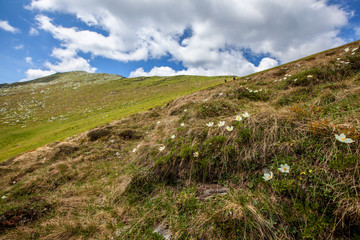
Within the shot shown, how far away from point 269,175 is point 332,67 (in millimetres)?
6636

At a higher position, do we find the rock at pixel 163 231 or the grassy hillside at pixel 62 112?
the grassy hillside at pixel 62 112

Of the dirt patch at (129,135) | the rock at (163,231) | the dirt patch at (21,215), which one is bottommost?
the dirt patch at (21,215)

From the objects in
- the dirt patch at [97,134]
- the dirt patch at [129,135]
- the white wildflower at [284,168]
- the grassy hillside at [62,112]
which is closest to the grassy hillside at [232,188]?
the white wildflower at [284,168]

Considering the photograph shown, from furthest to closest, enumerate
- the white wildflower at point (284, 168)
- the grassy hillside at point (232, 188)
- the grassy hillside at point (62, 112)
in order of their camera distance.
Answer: the grassy hillside at point (62, 112) → the white wildflower at point (284, 168) → the grassy hillside at point (232, 188)

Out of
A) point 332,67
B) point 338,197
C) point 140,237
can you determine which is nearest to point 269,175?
point 338,197

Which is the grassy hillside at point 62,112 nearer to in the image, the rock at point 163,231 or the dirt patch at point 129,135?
the dirt patch at point 129,135

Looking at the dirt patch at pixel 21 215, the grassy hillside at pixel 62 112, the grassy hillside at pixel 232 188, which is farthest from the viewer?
the grassy hillside at pixel 62 112

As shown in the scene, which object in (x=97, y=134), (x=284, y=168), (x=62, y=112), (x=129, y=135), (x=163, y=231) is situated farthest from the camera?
(x=62, y=112)

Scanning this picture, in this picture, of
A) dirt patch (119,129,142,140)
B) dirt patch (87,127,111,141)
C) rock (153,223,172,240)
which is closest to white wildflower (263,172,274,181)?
rock (153,223,172,240)

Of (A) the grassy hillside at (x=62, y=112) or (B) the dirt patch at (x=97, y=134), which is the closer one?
(B) the dirt patch at (x=97, y=134)

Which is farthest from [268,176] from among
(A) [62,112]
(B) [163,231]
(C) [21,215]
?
(A) [62,112]

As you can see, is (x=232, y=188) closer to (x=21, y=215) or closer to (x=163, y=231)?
(x=163, y=231)

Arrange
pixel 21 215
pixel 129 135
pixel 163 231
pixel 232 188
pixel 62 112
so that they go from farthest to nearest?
pixel 62 112 → pixel 129 135 → pixel 21 215 → pixel 232 188 → pixel 163 231

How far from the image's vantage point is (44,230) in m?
2.84
